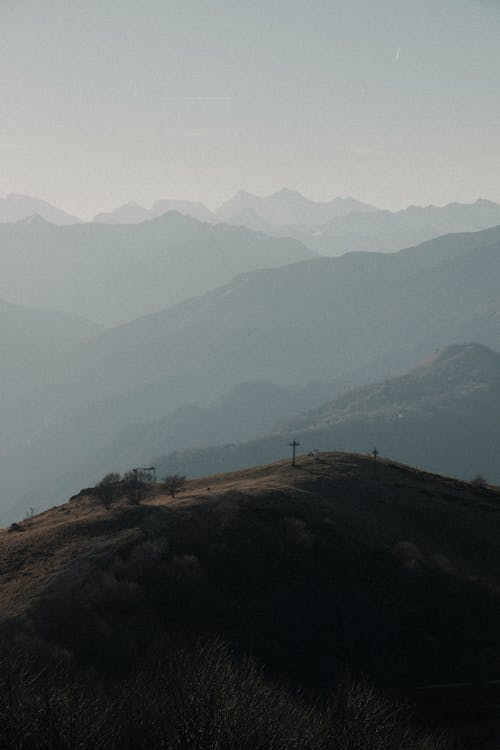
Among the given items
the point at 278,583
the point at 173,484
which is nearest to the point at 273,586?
the point at 278,583

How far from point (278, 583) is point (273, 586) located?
0.88 metres

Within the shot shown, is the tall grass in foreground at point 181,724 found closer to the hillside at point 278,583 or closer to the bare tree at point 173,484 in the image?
the hillside at point 278,583

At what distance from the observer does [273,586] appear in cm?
8781

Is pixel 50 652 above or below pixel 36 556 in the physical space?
below

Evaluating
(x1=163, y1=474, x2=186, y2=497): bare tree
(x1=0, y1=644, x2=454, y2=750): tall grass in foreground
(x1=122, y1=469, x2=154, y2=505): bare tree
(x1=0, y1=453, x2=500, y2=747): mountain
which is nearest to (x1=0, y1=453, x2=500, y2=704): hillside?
(x1=0, y1=453, x2=500, y2=747): mountain

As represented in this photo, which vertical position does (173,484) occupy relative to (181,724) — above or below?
above

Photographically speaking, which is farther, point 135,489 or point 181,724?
point 135,489

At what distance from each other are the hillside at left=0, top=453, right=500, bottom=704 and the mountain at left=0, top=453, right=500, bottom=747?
0.62 feet

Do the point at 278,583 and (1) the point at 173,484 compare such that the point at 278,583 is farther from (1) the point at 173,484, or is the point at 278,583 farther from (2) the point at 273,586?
(1) the point at 173,484

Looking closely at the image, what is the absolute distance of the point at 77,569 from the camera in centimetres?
8569

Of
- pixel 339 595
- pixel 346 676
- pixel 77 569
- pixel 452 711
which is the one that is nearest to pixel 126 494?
pixel 77 569

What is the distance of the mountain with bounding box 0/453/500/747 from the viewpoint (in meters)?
76.5

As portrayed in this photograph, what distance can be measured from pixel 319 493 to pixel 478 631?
1398 inches

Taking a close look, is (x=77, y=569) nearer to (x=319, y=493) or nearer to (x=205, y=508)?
(x=205, y=508)
